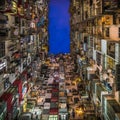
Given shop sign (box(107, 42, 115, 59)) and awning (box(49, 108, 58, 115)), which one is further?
awning (box(49, 108, 58, 115))

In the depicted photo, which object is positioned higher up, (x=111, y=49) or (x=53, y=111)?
(x=111, y=49)

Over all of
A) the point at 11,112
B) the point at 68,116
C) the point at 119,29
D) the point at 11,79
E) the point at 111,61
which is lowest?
the point at 68,116

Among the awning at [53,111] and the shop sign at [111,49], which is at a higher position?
the shop sign at [111,49]

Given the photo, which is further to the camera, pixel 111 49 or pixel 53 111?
pixel 53 111

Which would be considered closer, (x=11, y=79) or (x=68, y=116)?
(x=11, y=79)

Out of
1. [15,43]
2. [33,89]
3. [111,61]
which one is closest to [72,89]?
[33,89]

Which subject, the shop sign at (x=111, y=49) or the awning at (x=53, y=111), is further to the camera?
the awning at (x=53, y=111)

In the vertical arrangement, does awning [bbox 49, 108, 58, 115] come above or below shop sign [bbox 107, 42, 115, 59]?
below

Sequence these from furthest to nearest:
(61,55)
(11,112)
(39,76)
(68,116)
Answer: (61,55) → (39,76) → (68,116) → (11,112)

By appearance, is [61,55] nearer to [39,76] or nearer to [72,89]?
[39,76]

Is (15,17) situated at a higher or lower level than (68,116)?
higher

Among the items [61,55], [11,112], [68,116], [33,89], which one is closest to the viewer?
[11,112]
